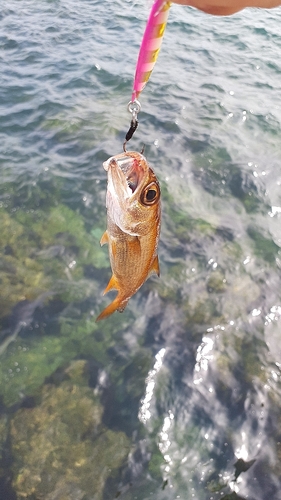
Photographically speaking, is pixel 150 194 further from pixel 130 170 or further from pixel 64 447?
pixel 64 447

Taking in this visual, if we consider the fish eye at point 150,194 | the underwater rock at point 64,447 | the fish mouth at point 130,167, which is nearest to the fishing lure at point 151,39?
the fish mouth at point 130,167

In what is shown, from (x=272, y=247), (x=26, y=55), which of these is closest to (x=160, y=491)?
(x=272, y=247)

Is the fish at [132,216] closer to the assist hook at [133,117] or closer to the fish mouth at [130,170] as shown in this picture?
the fish mouth at [130,170]

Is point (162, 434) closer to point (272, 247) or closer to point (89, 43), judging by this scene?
point (272, 247)

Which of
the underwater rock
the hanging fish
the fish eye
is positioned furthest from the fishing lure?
the underwater rock

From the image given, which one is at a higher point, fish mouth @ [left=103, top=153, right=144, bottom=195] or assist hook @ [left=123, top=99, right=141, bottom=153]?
assist hook @ [left=123, top=99, right=141, bottom=153]

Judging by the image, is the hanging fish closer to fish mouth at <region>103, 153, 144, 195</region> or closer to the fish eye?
fish mouth at <region>103, 153, 144, 195</region>

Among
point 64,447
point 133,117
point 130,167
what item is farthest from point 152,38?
point 64,447
